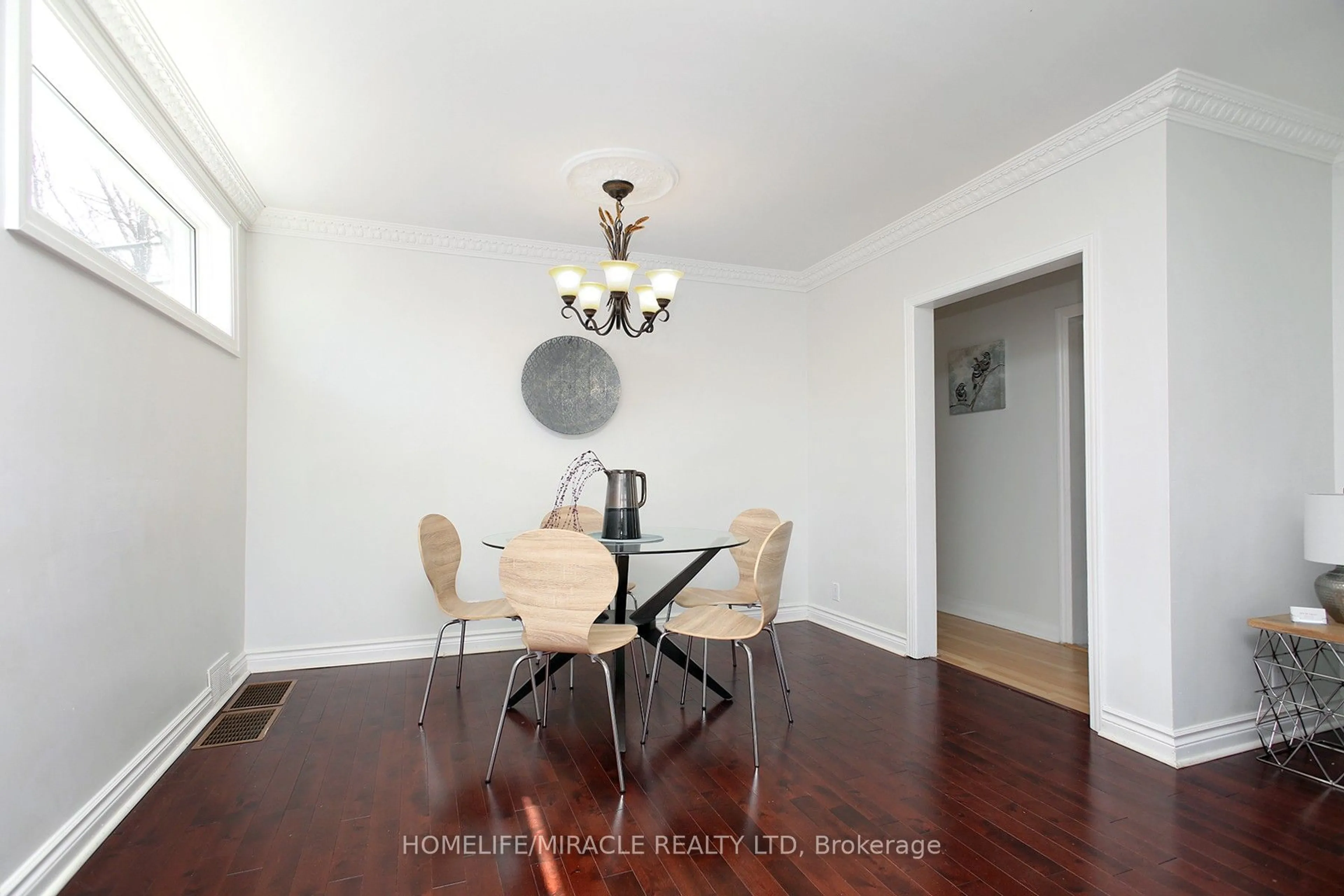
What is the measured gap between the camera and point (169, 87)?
2.46 metres

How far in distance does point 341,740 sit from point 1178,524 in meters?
3.45

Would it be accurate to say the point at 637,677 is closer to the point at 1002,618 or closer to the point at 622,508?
the point at 622,508

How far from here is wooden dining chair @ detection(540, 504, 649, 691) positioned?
377cm

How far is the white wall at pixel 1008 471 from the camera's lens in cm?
444

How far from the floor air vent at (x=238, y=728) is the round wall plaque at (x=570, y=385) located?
6.99ft

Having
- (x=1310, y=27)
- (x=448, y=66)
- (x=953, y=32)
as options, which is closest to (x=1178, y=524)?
(x=1310, y=27)

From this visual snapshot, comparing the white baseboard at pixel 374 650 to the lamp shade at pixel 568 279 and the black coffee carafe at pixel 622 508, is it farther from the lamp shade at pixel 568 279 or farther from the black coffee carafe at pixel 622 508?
the lamp shade at pixel 568 279

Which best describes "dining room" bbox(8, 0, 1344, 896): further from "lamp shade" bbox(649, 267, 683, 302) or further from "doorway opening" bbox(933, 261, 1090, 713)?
"lamp shade" bbox(649, 267, 683, 302)

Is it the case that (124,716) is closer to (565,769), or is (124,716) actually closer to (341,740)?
(341,740)

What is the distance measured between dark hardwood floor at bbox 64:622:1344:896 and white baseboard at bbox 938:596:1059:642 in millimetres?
1439

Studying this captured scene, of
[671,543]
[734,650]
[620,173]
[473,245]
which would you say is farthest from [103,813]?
[473,245]

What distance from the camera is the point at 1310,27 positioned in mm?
2230

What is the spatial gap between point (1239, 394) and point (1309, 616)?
87 centimetres

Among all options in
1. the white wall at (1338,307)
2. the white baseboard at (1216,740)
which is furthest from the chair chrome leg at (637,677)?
the white wall at (1338,307)
